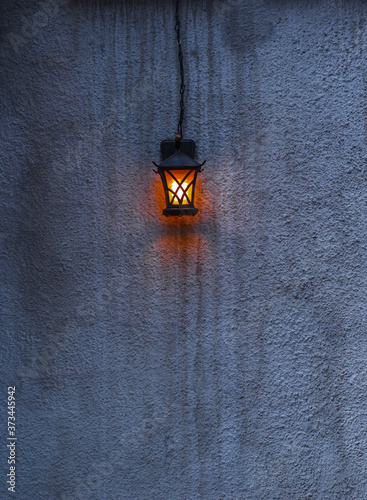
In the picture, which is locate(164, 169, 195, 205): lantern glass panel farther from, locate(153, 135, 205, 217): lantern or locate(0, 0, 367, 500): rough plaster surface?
locate(0, 0, 367, 500): rough plaster surface

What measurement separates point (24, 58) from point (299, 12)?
2011 millimetres

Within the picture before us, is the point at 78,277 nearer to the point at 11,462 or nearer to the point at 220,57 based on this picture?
the point at 11,462

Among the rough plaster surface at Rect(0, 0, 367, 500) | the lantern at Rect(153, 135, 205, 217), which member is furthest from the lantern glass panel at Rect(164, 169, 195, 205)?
the rough plaster surface at Rect(0, 0, 367, 500)

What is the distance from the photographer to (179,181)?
7.23 feet

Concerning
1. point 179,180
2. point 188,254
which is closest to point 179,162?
point 179,180

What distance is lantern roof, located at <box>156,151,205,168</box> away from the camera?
2166 millimetres

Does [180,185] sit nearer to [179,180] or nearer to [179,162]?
[179,180]

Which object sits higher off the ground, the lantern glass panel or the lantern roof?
the lantern roof

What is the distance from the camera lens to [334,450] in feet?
7.37

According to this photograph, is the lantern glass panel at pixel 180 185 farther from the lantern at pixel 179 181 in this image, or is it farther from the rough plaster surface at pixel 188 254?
the rough plaster surface at pixel 188 254

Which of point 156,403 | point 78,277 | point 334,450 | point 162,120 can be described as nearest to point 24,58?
point 162,120

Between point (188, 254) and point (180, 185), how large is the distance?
18.8 inches

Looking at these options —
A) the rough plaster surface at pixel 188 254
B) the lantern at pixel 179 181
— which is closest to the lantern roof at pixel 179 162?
the lantern at pixel 179 181

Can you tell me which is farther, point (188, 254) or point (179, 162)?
point (188, 254)
